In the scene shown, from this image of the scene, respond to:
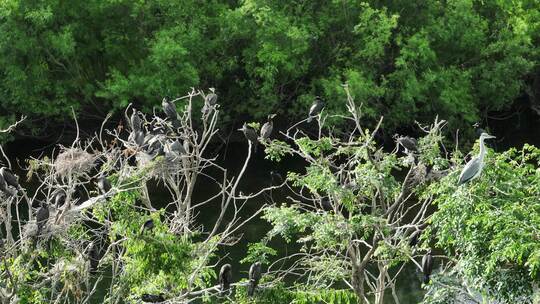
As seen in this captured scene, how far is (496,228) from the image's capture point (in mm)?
8508

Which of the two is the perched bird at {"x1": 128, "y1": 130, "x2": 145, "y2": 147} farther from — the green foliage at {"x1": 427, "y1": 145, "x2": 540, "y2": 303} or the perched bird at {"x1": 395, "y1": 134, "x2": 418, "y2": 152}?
the green foliage at {"x1": 427, "y1": 145, "x2": 540, "y2": 303}

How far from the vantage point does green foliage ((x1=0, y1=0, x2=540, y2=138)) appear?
75.9 feet

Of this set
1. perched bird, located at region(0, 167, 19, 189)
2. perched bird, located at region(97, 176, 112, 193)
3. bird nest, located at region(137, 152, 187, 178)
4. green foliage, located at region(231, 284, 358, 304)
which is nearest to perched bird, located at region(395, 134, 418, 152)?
green foliage, located at region(231, 284, 358, 304)

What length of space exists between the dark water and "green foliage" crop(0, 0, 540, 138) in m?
1.77

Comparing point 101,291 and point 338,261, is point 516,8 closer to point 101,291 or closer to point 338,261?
point 101,291

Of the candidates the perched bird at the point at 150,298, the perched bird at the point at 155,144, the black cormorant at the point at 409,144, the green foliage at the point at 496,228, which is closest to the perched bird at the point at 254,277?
the perched bird at the point at 150,298

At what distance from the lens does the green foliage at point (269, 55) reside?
23.1 meters

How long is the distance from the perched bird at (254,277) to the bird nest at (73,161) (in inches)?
80.5

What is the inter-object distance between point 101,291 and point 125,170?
28.1 ft

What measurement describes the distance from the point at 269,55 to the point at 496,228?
1532 cm

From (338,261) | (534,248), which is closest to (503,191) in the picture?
(534,248)

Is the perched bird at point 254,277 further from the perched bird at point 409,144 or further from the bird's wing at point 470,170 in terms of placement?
the perched bird at point 409,144

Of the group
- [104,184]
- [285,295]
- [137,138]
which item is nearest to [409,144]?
[285,295]

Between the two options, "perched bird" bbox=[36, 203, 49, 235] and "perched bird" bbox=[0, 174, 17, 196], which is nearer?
"perched bird" bbox=[36, 203, 49, 235]
